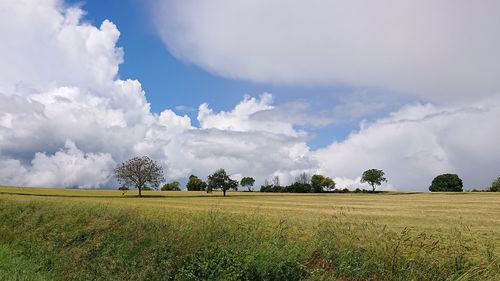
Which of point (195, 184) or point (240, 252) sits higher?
point (195, 184)

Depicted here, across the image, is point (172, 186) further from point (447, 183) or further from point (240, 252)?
point (240, 252)

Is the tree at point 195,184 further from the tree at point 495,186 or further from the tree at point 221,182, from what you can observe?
the tree at point 495,186

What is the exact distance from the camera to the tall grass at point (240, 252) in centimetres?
1356

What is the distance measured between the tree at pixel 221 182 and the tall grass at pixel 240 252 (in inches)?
3213

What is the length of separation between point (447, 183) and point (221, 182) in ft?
274

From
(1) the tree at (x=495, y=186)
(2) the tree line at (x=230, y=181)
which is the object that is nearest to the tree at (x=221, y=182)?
(2) the tree line at (x=230, y=181)

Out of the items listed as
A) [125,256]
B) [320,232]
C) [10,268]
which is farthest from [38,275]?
[320,232]

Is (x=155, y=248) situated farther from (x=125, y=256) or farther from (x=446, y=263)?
(x=446, y=263)

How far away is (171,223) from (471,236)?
1384 cm

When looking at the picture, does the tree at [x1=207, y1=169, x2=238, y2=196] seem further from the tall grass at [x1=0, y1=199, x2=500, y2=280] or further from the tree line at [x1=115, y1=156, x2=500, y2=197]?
the tall grass at [x1=0, y1=199, x2=500, y2=280]

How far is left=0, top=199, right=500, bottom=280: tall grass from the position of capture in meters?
13.6

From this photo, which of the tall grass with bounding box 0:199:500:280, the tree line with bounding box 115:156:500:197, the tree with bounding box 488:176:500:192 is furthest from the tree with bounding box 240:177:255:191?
the tall grass with bounding box 0:199:500:280

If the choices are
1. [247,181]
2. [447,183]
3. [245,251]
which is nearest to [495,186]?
[447,183]

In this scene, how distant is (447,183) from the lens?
471 ft
